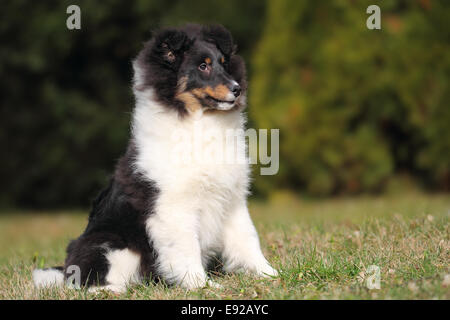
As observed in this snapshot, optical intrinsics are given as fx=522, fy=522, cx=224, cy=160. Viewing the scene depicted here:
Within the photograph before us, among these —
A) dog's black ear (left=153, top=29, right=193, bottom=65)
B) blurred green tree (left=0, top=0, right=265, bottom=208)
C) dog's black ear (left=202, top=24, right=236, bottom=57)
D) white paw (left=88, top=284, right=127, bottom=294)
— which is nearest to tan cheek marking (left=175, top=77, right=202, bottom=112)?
dog's black ear (left=153, top=29, right=193, bottom=65)

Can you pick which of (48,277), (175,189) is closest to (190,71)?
(175,189)

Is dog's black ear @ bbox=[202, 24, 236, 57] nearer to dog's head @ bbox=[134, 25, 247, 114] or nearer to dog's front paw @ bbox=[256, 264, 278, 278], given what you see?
dog's head @ bbox=[134, 25, 247, 114]

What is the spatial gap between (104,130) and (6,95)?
8.79 ft

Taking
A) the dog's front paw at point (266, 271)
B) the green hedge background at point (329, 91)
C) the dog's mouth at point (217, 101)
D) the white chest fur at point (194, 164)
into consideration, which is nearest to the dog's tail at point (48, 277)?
the white chest fur at point (194, 164)

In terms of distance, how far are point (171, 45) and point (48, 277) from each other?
209cm

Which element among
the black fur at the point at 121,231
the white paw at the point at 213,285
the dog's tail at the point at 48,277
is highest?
the black fur at the point at 121,231

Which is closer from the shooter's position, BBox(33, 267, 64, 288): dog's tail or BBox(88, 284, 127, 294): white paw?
BBox(88, 284, 127, 294): white paw

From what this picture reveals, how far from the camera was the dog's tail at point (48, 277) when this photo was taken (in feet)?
13.2

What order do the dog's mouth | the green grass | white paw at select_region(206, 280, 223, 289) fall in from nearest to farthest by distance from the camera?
the green grass → white paw at select_region(206, 280, 223, 289) → the dog's mouth

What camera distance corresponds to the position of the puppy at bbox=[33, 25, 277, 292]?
3.78 metres

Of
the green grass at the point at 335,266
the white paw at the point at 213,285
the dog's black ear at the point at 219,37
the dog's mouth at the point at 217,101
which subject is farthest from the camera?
the dog's black ear at the point at 219,37

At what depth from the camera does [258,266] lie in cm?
400

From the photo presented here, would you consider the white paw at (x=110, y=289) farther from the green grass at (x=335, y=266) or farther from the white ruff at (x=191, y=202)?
the white ruff at (x=191, y=202)

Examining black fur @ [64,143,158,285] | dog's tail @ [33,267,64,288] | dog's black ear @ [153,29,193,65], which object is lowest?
dog's tail @ [33,267,64,288]
